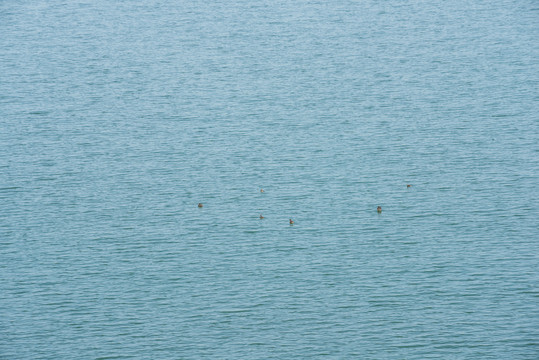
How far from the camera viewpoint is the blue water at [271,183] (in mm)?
22625

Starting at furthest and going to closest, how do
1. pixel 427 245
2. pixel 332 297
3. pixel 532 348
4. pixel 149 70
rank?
pixel 149 70 < pixel 427 245 < pixel 332 297 < pixel 532 348

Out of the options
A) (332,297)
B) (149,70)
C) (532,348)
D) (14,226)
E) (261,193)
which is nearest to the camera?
(532,348)

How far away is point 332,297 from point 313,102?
15.5 metres

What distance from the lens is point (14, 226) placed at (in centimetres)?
2814

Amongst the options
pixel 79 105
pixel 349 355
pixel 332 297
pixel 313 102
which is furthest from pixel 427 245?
pixel 79 105

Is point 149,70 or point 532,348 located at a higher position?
point 532,348

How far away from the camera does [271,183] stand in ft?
101

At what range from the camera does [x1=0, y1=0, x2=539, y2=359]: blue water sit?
74.2ft

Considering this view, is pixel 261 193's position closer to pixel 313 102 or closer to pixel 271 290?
pixel 271 290

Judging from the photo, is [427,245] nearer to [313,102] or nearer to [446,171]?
[446,171]

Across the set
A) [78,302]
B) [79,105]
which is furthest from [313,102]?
[78,302]

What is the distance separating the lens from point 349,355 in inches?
834

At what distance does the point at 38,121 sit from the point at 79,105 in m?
2.32

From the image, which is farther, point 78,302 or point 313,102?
point 313,102
